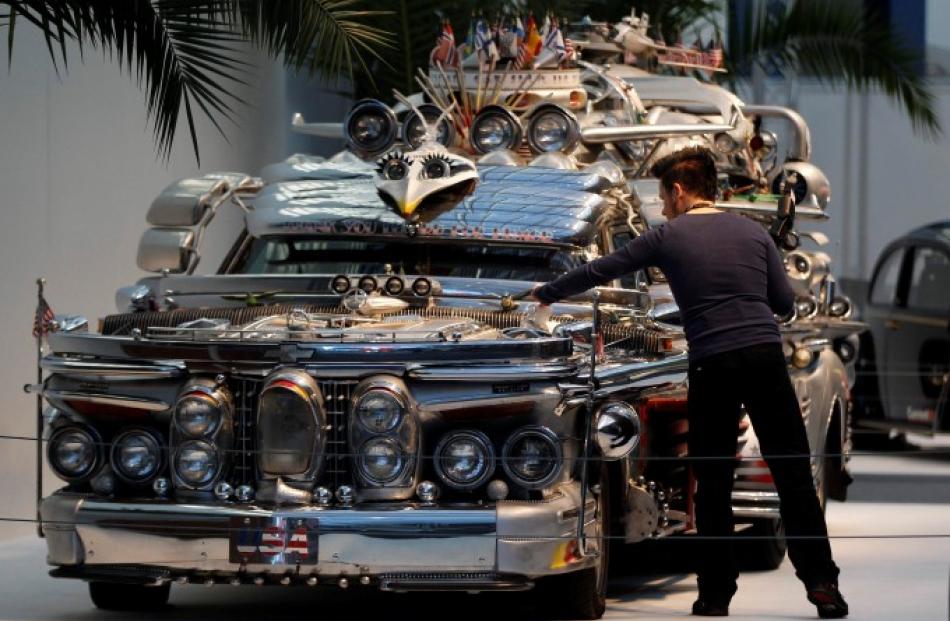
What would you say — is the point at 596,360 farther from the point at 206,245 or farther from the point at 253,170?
the point at 253,170

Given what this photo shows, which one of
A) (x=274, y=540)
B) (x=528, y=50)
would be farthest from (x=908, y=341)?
(x=274, y=540)

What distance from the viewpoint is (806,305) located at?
10797 millimetres

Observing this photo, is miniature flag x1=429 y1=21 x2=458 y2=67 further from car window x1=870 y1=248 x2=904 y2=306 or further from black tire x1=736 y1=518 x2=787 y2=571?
car window x1=870 y1=248 x2=904 y2=306

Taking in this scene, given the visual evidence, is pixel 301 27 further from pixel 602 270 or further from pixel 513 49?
pixel 602 270

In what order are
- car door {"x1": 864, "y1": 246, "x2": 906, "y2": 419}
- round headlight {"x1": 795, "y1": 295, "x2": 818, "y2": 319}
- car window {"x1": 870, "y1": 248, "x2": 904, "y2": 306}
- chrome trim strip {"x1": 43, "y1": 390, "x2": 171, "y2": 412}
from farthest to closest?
car window {"x1": 870, "y1": 248, "x2": 904, "y2": 306}
car door {"x1": 864, "y1": 246, "x2": 906, "y2": 419}
round headlight {"x1": 795, "y1": 295, "x2": 818, "y2": 319}
chrome trim strip {"x1": 43, "y1": 390, "x2": 171, "y2": 412}

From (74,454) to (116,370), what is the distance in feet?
1.31

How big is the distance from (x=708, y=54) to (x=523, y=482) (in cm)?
631

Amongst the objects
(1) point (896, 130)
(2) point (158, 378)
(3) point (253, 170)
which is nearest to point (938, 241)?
(1) point (896, 130)

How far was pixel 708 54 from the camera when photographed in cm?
1305

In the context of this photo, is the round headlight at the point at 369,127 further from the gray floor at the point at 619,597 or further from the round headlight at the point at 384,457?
the round headlight at the point at 384,457

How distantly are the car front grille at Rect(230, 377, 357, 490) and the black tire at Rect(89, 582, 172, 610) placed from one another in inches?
38.7

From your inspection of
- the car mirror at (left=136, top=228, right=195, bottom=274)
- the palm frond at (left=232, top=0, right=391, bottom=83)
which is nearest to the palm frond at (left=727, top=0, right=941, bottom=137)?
the palm frond at (left=232, top=0, right=391, bottom=83)

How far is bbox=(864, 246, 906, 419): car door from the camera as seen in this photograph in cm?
1778

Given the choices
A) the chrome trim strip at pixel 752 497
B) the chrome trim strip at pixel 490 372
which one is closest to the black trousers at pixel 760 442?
the chrome trim strip at pixel 490 372
